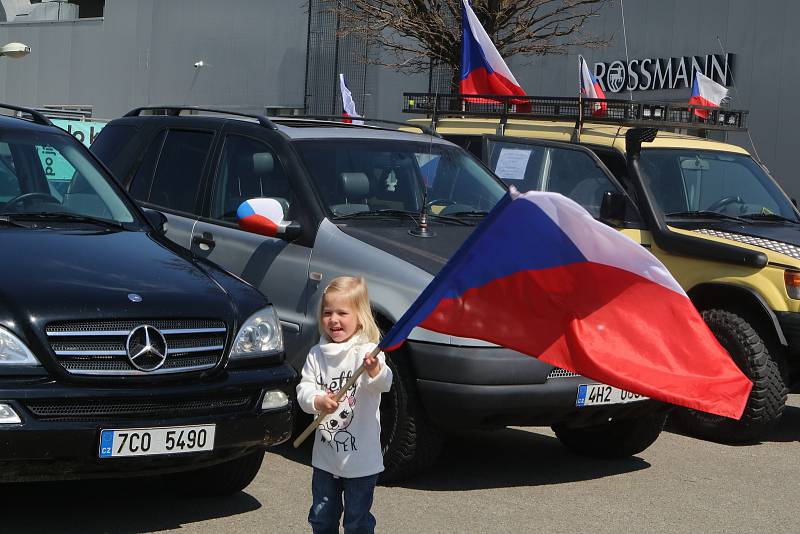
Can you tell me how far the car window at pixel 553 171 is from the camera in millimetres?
9188

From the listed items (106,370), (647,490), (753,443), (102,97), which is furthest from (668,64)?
(102,97)

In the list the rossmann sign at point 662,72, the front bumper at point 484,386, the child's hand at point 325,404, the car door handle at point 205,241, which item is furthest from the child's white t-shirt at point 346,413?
the rossmann sign at point 662,72

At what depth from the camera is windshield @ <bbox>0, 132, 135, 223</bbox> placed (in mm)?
6258

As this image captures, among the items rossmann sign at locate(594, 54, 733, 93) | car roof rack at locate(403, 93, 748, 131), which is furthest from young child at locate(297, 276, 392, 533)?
rossmann sign at locate(594, 54, 733, 93)

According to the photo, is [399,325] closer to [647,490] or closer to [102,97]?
[647,490]

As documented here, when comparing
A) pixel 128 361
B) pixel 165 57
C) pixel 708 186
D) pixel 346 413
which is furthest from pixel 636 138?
pixel 165 57

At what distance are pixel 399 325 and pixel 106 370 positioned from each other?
1.48 metres

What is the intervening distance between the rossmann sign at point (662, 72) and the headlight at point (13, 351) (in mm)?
18473

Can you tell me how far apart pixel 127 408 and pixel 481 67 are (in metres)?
7.08

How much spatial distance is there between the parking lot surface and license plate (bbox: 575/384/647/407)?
495mm

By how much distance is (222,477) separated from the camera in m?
5.89

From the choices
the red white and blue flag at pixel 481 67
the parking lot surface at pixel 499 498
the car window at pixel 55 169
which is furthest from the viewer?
the red white and blue flag at pixel 481 67

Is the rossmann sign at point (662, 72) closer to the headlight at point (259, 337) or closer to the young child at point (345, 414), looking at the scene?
the headlight at point (259, 337)

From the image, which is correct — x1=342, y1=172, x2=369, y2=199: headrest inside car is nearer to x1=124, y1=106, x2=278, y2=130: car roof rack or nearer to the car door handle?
x1=124, y1=106, x2=278, y2=130: car roof rack
